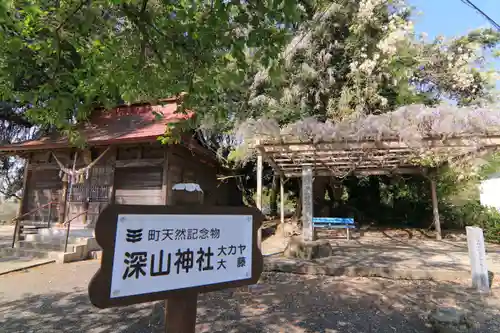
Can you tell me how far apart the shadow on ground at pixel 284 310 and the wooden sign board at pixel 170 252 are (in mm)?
1984

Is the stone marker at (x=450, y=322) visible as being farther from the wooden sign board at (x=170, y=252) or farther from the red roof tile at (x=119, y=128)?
the red roof tile at (x=119, y=128)

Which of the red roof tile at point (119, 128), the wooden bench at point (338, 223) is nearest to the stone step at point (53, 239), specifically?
the red roof tile at point (119, 128)

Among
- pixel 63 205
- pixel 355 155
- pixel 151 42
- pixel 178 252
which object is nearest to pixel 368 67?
pixel 355 155

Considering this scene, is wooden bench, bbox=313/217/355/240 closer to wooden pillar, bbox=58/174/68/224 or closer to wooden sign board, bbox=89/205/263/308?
wooden pillar, bbox=58/174/68/224

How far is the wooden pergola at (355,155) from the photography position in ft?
20.3

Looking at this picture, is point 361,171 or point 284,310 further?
point 361,171

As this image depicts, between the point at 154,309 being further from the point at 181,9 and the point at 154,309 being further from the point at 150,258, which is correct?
the point at 181,9

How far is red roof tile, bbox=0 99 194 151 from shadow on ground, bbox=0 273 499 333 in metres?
4.49

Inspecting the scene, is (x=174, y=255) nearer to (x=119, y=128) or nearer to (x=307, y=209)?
(x=307, y=209)

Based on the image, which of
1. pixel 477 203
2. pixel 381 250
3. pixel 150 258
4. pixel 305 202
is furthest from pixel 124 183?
pixel 477 203

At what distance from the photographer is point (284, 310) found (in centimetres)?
397

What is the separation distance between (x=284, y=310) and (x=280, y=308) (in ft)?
0.28

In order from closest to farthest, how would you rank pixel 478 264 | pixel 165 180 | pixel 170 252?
pixel 170 252 → pixel 478 264 → pixel 165 180

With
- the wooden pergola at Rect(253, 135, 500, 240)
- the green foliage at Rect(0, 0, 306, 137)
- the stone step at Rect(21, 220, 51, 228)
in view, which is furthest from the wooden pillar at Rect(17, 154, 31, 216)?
the green foliage at Rect(0, 0, 306, 137)
